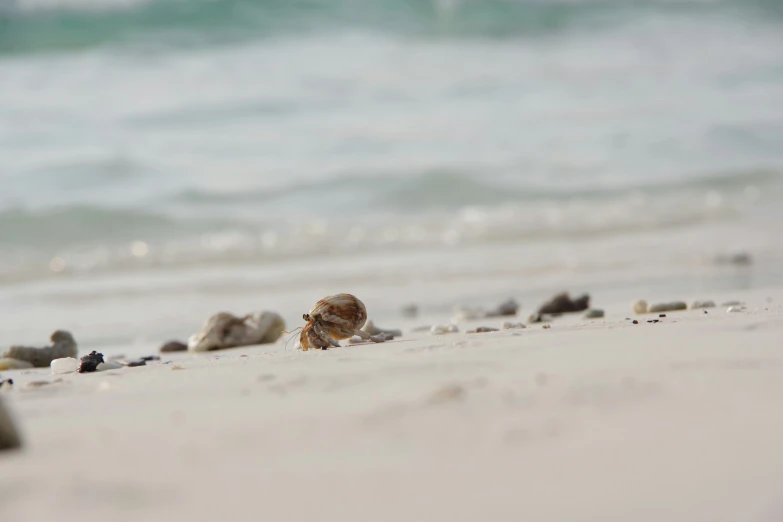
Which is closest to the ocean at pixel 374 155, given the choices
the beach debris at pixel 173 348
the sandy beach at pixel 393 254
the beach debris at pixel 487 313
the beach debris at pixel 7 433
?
the sandy beach at pixel 393 254

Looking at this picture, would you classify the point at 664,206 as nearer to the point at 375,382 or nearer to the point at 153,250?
the point at 153,250

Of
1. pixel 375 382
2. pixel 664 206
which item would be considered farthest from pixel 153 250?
pixel 375 382

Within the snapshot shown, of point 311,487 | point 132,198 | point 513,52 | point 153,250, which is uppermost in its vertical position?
point 513,52

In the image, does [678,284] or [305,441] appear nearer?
[305,441]

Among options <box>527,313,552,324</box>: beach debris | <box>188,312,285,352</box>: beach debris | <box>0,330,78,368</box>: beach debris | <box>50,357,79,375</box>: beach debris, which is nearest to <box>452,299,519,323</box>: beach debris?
<box>527,313,552,324</box>: beach debris

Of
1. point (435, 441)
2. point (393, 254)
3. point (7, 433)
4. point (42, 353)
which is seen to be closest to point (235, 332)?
point (42, 353)

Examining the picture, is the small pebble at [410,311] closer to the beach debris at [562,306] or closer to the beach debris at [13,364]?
the beach debris at [562,306]

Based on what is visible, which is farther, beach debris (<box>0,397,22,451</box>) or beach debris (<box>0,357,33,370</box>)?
beach debris (<box>0,357,33,370</box>)

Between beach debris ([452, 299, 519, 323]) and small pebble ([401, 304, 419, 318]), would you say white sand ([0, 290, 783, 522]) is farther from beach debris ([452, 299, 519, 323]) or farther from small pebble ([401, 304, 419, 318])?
small pebble ([401, 304, 419, 318])
